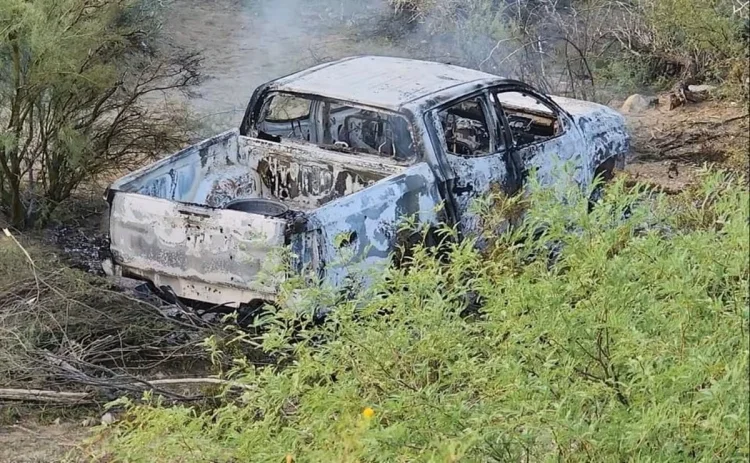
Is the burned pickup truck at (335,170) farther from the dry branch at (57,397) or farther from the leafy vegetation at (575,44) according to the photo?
the leafy vegetation at (575,44)

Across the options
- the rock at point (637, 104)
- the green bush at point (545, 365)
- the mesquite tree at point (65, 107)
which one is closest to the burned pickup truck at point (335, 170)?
the mesquite tree at point (65, 107)

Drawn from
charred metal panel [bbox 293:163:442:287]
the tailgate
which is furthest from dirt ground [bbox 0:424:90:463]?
charred metal panel [bbox 293:163:442:287]

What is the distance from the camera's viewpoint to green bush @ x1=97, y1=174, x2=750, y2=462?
3.13m

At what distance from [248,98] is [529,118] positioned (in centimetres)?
472

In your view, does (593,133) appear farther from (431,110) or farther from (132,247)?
(132,247)

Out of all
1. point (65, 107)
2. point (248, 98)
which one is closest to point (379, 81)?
point (65, 107)

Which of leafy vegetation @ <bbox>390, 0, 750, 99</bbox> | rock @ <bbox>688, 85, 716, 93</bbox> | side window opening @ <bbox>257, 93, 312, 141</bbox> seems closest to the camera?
side window opening @ <bbox>257, 93, 312, 141</bbox>

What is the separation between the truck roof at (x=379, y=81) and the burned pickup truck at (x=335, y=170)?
14 millimetres

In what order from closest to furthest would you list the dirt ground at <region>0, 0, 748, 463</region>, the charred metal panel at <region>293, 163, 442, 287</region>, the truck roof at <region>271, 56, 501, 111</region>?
the dirt ground at <region>0, 0, 748, 463</region>, the charred metal panel at <region>293, 163, 442, 287</region>, the truck roof at <region>271, 56, 501, 111</region>

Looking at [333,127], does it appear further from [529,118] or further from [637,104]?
[637,104]

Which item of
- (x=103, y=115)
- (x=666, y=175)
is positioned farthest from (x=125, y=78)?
(x=666, y=175)

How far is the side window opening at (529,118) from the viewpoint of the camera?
26.8 feet

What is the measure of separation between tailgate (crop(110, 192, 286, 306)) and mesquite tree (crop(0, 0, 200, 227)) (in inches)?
79.1

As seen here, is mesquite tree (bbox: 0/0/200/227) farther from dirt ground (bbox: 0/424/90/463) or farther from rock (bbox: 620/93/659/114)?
rock (bbox: 620/93/659/114)
